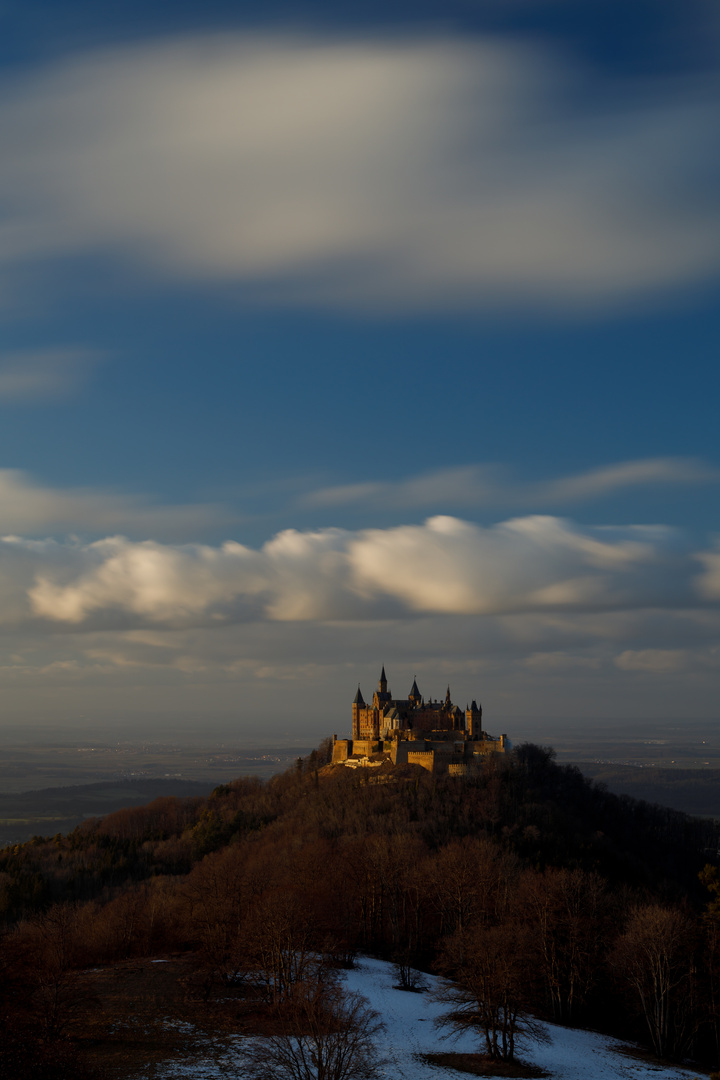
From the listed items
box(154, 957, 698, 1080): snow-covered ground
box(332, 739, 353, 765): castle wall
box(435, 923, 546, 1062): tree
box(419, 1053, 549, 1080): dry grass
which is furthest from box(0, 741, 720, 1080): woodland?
box(332, 739, 353, 765): castle wall

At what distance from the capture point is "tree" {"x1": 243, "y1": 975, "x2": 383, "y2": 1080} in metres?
38.0

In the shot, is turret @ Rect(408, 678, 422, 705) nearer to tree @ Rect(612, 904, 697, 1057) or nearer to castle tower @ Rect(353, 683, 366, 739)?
castle tower @ Rect(353, 683, 366, 739)

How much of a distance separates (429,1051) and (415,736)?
3939 inches

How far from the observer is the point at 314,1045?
44.8m

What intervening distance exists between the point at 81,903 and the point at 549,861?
62.1 meters

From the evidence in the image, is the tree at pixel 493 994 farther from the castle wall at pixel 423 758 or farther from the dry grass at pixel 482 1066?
the castle wall at pixel 423 758

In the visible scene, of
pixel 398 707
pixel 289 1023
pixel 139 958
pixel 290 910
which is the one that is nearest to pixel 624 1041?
pixel 290 910

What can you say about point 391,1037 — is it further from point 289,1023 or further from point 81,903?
point 81,903

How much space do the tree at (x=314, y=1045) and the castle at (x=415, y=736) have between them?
3892 inches

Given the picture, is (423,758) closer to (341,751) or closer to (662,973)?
(341,751)

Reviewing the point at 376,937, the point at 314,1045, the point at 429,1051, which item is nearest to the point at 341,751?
the point at 376,937

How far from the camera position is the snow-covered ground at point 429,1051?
152ft

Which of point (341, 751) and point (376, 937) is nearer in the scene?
point (376, 937)

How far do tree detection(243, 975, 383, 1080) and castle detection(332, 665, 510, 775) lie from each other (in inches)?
3892
